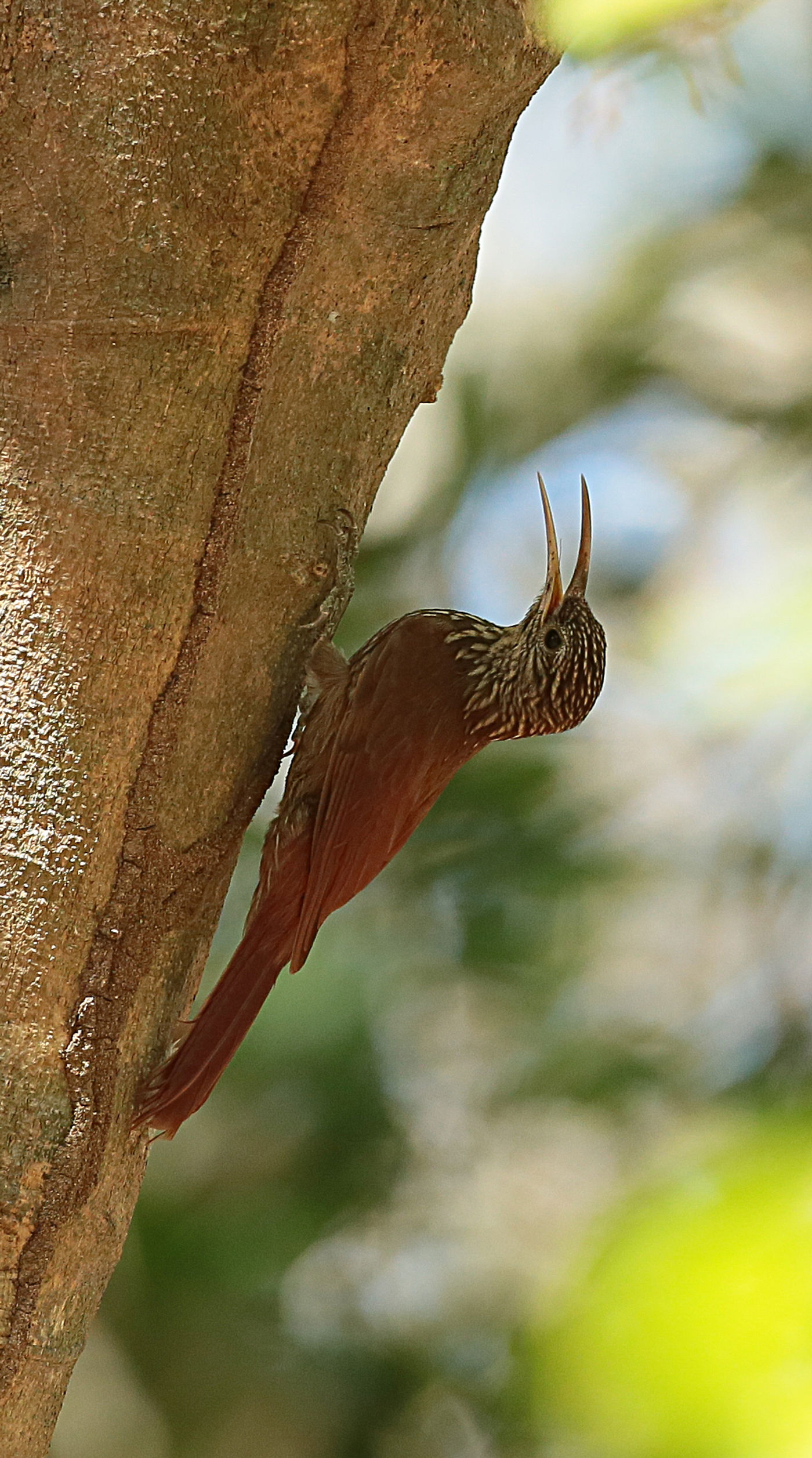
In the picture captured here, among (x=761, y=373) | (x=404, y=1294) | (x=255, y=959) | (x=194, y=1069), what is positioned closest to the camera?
(x=194, y=1069)

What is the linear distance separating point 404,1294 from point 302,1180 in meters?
0.42

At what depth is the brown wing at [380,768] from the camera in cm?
217

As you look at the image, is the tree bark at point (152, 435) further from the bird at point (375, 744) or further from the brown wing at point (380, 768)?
the brown wing at point (380, 768)

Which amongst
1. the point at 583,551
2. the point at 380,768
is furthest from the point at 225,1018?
the point at 583,551

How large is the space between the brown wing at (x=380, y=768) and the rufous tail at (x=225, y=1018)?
0.10 ft

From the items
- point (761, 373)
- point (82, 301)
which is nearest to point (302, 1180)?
point (761, 373)

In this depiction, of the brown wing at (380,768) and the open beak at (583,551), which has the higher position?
the open beak at (583,551)

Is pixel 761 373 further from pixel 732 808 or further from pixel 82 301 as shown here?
pixel 732 808

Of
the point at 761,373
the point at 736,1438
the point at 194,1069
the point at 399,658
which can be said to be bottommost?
the point at 736,1438

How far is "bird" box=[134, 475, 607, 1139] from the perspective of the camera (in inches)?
77.7

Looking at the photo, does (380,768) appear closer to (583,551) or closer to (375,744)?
(375,744)

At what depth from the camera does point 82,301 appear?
1.51 m

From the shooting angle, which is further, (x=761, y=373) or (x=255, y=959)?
(x=761, y=373)

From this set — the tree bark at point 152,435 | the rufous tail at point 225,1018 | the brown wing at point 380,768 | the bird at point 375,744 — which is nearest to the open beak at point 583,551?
the bird at point 375,744
